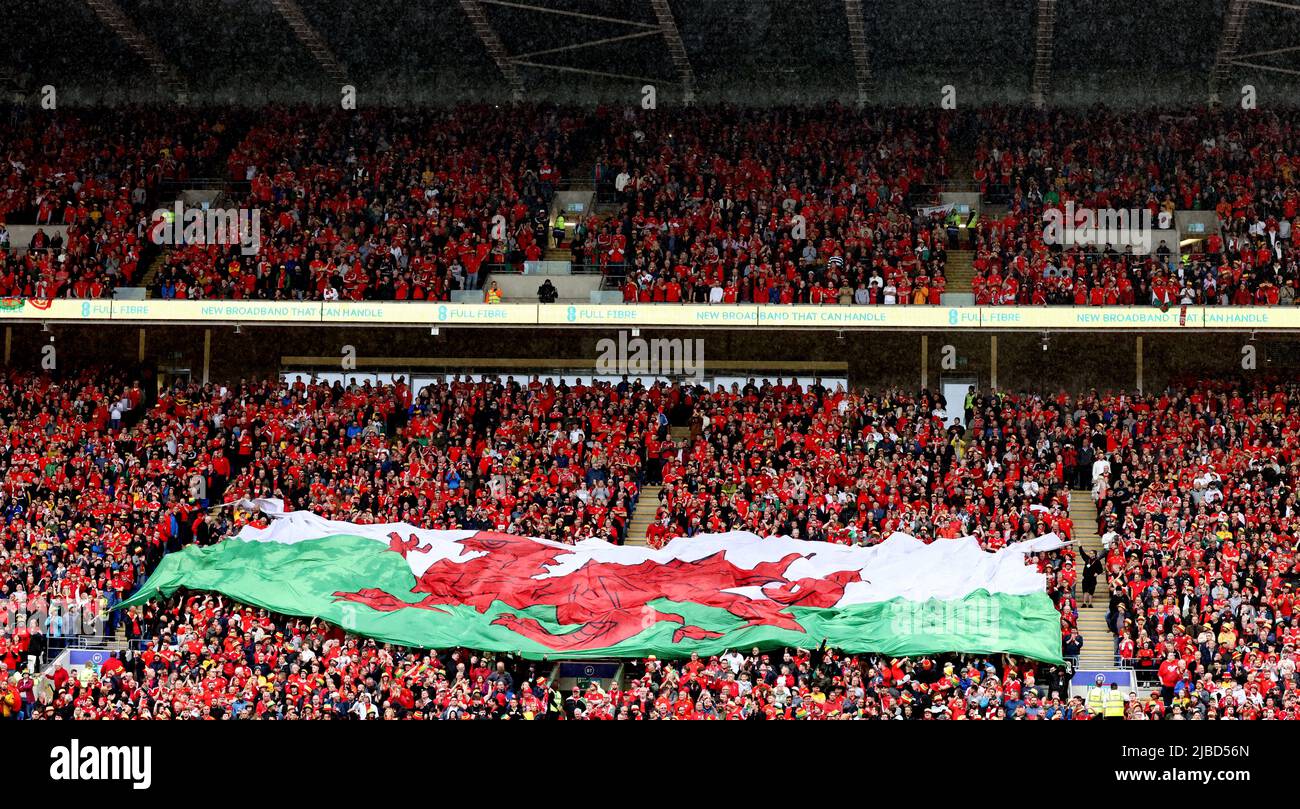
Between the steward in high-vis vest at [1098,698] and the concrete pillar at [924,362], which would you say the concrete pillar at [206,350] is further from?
the steward in high-vis vest at [1098,698]

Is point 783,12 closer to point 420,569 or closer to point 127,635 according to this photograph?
point 420,569

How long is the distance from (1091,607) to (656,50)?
66.6 feet

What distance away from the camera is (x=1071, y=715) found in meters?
23.8

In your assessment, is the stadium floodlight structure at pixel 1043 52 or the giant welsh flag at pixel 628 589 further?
the stadium floodlight structure at pixel 1043 52

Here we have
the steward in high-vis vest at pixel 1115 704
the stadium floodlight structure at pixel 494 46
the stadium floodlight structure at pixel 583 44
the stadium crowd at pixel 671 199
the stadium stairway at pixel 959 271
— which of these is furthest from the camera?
the stadium floodlight structure at pixel 494 46

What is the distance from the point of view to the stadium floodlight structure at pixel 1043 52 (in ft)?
129

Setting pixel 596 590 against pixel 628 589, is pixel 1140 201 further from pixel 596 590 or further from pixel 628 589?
pixel 596 590

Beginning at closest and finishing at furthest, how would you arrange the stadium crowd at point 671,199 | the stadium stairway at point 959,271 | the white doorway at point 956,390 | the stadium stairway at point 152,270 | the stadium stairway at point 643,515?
1. the stadium stairway at point 643,515
2. the stadium crowd at point 671,199
3. the stadium stairway at point 959,271
4. the stadium stairway at point 152,270
5. the white doorway at point 956,390

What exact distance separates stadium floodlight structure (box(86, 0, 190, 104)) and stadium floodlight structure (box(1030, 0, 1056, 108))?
22.3 metres

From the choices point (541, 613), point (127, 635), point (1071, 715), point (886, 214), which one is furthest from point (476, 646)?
point (886, 214)

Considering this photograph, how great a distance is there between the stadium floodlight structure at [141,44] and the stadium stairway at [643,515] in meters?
18.8

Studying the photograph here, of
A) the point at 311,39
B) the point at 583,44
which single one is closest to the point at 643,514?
the point at 583,44

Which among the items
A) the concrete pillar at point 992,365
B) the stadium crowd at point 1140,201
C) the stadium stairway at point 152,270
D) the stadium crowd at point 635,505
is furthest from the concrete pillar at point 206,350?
the concrete pillar at point 992,365

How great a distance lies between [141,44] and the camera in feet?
142
